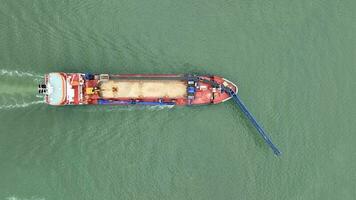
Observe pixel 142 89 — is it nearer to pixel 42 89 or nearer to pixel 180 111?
pixel 180 111

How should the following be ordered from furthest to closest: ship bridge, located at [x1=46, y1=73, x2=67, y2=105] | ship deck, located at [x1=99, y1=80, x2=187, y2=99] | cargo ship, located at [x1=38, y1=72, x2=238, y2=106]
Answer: ship deck, located at [x1=99, y1=80, x2=187, y2=99]
cargo ship, located at [x1=38, y1=72, x2=238, y2=106]
ship bridge, located at [x1=46, y1=73, x2=67, y2=105]

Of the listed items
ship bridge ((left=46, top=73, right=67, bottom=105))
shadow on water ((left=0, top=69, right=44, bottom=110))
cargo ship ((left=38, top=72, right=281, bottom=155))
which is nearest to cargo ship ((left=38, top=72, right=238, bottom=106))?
cargo ship ((left=38, top=72, right=281, bottom=155))

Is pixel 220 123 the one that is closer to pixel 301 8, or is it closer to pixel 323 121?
pixel 323 121

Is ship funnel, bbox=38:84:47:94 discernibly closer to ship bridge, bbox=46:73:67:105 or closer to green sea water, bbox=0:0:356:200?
ship bridge, bbox=46:73:67:105

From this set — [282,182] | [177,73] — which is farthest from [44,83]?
[282,182]

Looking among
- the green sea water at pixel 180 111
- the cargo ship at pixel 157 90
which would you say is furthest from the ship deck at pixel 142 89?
the green sea water at pixel 180 111

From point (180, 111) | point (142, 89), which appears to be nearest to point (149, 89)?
point (142, 89)
